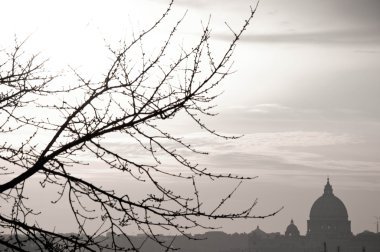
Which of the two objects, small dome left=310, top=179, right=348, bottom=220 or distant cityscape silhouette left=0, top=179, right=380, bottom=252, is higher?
small dome left=310, top=179, right=348, bottom=220

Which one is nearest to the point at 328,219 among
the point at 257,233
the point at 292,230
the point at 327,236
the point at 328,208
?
the point at 328,208

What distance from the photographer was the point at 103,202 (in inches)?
217

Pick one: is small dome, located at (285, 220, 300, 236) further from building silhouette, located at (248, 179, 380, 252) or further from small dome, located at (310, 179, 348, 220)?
small dome, located at (310, 179, 348, 220)

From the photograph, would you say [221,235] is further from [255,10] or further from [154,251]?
[255,10]

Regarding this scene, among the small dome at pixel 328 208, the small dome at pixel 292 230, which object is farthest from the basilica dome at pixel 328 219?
the small dome at pixel 292 230

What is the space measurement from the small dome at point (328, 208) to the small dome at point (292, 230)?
699 centimetres

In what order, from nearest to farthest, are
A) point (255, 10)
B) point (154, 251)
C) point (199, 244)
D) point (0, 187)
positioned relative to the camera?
1. point (0, 187)
2. point (255, 10)
3. point (154, 251)
4. point (199, 244)

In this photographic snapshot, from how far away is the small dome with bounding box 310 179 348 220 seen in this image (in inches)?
4823

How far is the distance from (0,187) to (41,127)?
0.65 meters

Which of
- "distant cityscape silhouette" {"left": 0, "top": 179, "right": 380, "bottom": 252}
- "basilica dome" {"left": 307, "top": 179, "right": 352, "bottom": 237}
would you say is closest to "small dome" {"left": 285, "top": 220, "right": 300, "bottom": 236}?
"distant cityscape silhouette" {"left": 0, "top": 179, "right": 380, "bottom": 252}

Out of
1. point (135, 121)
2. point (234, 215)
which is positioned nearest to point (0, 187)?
point (135, 121)

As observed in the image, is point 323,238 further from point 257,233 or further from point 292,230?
point 257,233

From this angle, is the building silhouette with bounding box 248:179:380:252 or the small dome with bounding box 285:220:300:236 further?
the small dome with bounding box 285:220:300:236

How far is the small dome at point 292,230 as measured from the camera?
131 meters
